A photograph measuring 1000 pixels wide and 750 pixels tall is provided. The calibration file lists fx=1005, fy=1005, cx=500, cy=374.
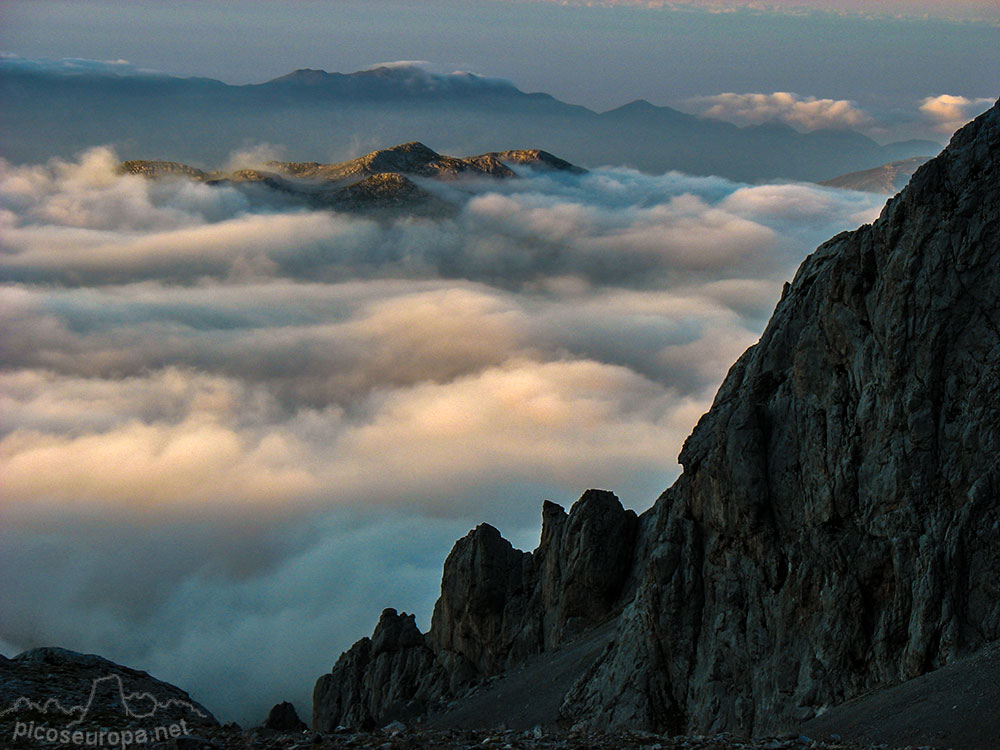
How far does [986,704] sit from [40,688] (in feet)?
103

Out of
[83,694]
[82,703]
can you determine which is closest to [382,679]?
[83,694]

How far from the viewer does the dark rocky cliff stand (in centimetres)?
4244

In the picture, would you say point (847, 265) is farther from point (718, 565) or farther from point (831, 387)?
point (718, 565)

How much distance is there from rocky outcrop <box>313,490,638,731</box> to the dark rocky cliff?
15498mm

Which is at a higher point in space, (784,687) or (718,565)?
(718,565)

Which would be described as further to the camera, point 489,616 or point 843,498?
point 489,616

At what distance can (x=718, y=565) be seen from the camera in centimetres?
5356

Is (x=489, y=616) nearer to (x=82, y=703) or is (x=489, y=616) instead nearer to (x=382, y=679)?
(x=382, y=679)

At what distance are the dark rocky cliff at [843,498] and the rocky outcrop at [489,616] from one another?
50.8 feet

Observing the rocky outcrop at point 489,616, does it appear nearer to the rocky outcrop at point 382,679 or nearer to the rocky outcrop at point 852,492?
the rocky outcrop at point 382,679

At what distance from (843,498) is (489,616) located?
1805 inches

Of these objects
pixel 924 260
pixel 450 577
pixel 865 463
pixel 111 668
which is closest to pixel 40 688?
pixel 111 668

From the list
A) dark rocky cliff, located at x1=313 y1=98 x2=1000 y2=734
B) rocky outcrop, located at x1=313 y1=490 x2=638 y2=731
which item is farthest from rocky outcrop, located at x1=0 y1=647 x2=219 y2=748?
rocky outcrop, located at x1=313 y1=490 x2=638 y2=731

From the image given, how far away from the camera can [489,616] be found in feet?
285
